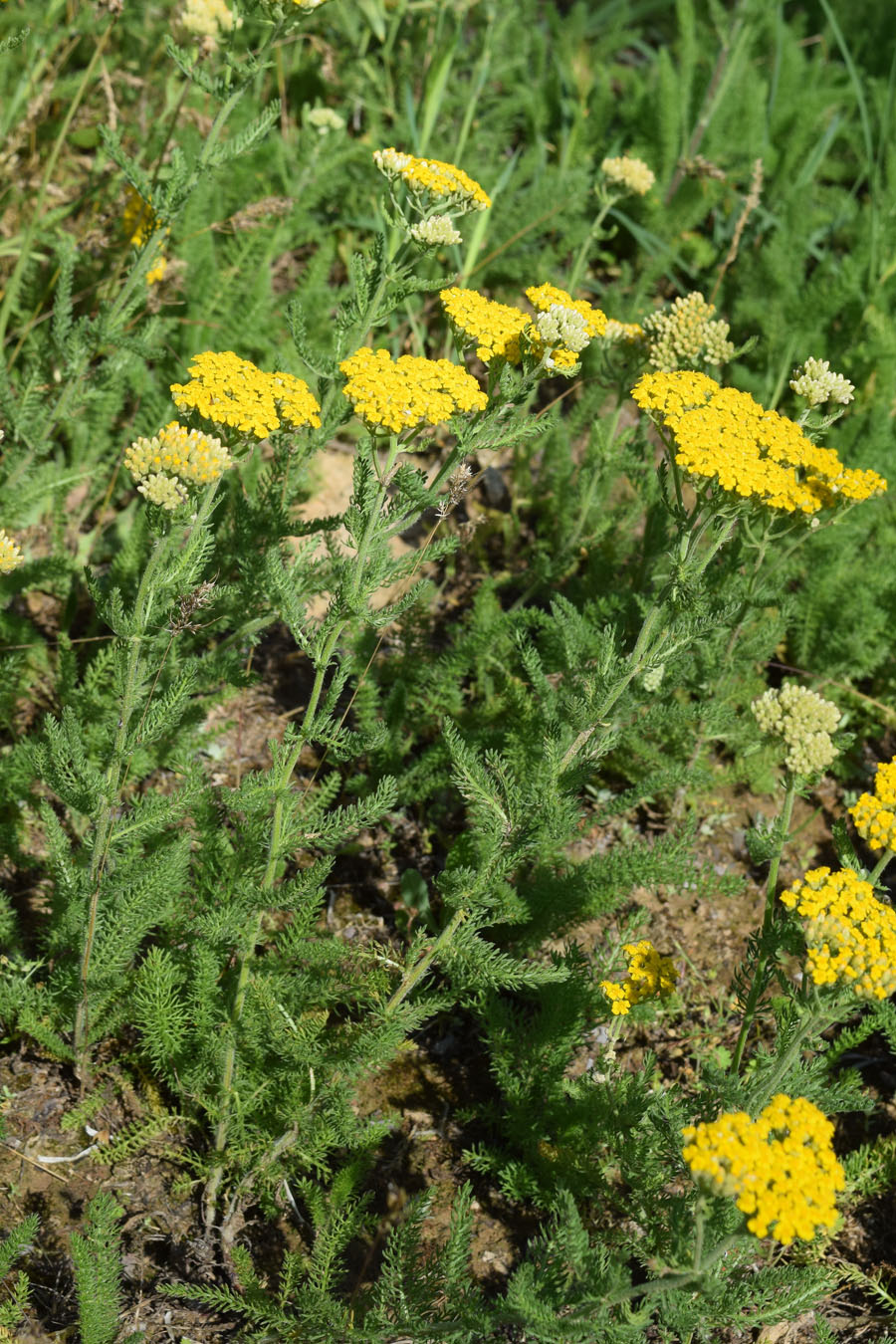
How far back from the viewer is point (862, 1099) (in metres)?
2.44

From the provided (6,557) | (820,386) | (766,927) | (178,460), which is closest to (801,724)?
(766,927)

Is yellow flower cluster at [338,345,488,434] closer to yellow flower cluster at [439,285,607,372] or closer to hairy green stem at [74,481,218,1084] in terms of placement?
yellow flower cluster at [439,285,607,372]

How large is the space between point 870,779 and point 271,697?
2258mm

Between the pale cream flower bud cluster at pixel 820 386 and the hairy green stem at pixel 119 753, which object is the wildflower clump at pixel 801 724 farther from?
the hairy green stem at pixel 119 753

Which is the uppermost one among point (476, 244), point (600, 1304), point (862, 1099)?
point (476, 244)

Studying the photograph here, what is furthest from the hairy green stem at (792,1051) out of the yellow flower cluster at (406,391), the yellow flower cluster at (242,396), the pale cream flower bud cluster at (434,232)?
the pale cream flower bud cluster at (434,232)

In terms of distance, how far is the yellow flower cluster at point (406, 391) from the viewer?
7.94ft

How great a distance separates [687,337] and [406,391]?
1.53 metres

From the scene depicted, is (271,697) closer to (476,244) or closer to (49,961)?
(49,961)

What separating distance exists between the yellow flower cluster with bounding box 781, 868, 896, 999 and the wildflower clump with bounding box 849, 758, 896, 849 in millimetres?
192

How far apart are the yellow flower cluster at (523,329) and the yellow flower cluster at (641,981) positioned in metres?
1.46

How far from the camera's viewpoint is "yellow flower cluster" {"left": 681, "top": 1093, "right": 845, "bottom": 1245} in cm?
187

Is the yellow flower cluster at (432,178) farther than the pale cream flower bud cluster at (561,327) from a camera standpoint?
Yes

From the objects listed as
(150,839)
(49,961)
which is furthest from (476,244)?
(49,961)
